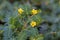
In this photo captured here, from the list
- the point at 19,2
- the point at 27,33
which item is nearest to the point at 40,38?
the point at 27,33

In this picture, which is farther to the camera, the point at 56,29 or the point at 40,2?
the point at 40,2

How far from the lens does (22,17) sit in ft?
5.99

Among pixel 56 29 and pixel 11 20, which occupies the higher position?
pixel 11 20

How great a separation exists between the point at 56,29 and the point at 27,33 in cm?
56

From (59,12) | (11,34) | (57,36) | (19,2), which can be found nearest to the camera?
(11,34)

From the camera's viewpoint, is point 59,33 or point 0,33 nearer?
point 0,33

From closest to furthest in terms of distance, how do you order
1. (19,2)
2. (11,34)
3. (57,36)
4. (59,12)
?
1. (11,34)
2. (57,36)
3. (59,12)
4. (19,2)

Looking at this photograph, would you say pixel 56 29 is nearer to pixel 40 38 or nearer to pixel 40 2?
pixel 40 38

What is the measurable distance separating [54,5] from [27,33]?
1.17 m

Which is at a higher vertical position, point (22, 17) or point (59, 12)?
point (22, 17)

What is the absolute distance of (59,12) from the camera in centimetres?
270

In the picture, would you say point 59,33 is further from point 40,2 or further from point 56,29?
point 40,2

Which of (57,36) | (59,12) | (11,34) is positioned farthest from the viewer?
(59,12)

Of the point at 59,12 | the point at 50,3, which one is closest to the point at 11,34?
the point at 59,12
